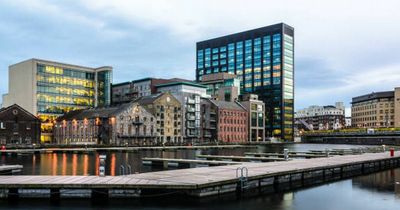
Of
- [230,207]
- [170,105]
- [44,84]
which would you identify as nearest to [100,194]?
[230,207]

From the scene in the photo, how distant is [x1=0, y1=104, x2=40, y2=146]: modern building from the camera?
126 metres

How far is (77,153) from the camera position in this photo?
101m

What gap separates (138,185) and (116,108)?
122 metres

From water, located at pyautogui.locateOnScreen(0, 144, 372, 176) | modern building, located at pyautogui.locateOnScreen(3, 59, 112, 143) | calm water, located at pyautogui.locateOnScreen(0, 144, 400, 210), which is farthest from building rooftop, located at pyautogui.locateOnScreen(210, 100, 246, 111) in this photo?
calm water, located at pyautogui.locateOnScreen(0, 144, 400, 210)

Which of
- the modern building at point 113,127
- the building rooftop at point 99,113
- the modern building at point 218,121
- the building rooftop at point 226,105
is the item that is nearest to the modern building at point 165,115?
the modern building at point 113,127

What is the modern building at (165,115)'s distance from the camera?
157125mm

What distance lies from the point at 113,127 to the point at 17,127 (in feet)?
96.7

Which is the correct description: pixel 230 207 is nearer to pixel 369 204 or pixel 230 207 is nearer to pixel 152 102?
pixel 369 204

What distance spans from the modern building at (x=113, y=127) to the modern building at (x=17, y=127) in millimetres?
16511

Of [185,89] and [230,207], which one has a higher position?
[185,89]

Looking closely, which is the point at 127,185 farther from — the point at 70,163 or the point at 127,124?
the point at 127,124

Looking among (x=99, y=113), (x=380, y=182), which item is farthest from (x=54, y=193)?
(x=99, y=113)

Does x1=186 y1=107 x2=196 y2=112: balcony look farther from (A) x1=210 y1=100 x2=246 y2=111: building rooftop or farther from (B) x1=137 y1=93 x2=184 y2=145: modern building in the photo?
(A) x1=210 y1=100 x2=246 y2=111: building rooftop

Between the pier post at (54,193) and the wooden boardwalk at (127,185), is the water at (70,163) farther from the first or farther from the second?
the pier post at (54,193)
